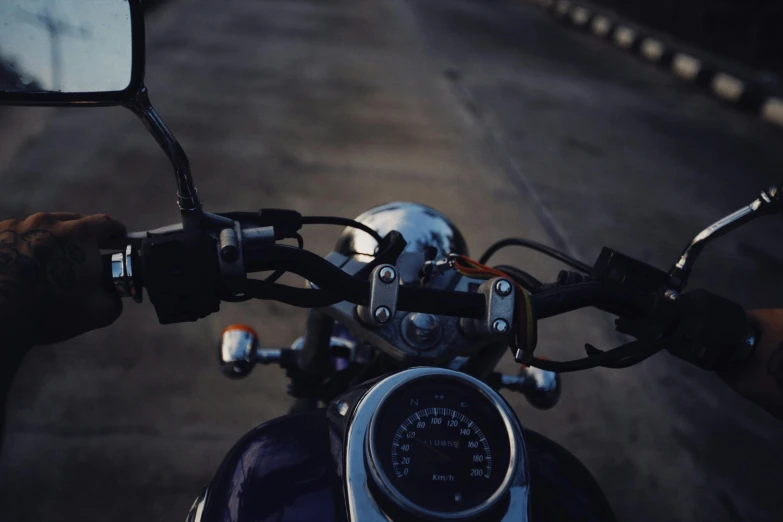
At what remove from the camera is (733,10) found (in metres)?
9.12

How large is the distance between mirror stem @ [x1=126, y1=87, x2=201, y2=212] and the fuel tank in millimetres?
418

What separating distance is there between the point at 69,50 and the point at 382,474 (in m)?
0.99

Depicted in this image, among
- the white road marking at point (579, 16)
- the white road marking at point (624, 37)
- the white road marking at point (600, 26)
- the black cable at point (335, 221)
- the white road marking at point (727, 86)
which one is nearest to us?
the black cable at point (335, 221)

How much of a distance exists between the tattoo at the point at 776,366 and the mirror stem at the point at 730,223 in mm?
196

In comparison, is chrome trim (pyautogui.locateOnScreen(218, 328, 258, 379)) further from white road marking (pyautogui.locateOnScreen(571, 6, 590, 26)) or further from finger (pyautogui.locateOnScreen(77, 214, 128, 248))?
white road marking (pyautogui.locateOnScreen(571, 6, 590, 26))

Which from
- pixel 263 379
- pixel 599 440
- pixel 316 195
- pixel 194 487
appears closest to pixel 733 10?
pixel 316 195

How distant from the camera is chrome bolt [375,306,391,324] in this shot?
92 cm

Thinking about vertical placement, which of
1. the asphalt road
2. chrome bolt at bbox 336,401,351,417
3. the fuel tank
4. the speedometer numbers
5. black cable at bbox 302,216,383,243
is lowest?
the asphalt road

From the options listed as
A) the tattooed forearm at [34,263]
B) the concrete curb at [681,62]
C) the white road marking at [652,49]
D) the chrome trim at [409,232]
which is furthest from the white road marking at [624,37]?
the tattooed forearm at [34,263]

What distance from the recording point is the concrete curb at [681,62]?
7523 millimetres

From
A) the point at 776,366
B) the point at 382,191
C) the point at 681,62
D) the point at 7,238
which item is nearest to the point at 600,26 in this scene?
the point at 681,62

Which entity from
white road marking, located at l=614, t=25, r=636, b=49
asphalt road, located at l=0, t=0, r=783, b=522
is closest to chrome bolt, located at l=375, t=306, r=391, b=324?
asphalt road, located at l=0, t=0, r=783, b=522

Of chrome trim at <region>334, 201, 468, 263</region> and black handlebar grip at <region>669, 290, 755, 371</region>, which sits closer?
black handlebar grip at <region>669, 290, 755, 371</region>

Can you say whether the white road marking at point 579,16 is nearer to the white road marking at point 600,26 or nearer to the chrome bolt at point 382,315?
the white road marking at point 600,26
